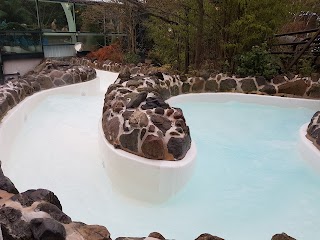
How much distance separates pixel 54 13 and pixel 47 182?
15034 mm

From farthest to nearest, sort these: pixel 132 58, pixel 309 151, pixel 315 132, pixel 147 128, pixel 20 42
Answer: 1. pixel 132 58
2. pixel 20 42
3. pixel 315 132
4. pixel 309 151
5. pixel 147 128

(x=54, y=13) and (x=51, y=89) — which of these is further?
(x=54, y=13)

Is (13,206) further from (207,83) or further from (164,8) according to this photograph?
(164,8)

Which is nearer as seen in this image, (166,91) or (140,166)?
(140,166)

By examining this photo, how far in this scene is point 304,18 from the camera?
10.9m

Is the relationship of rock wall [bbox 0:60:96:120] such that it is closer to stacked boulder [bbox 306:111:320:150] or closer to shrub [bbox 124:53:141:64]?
shrub [bbox 124:53:141:64]

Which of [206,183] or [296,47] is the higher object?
[296,47]

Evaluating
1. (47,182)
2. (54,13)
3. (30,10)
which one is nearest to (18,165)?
(47,182)

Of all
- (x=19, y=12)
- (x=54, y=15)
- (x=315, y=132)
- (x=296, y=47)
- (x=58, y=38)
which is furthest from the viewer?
(x=54, y=15)

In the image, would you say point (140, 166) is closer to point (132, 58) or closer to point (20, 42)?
point (132, 58)

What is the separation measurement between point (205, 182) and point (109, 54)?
10.7 m

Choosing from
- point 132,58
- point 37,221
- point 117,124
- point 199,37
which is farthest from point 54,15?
point 37,221

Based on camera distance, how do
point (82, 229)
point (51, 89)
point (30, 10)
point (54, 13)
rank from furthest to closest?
1. point (54, 13)
2. point (30, 10)
3. point (51, 89)
4. point (82, 229)

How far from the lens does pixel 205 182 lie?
11.3 feet
